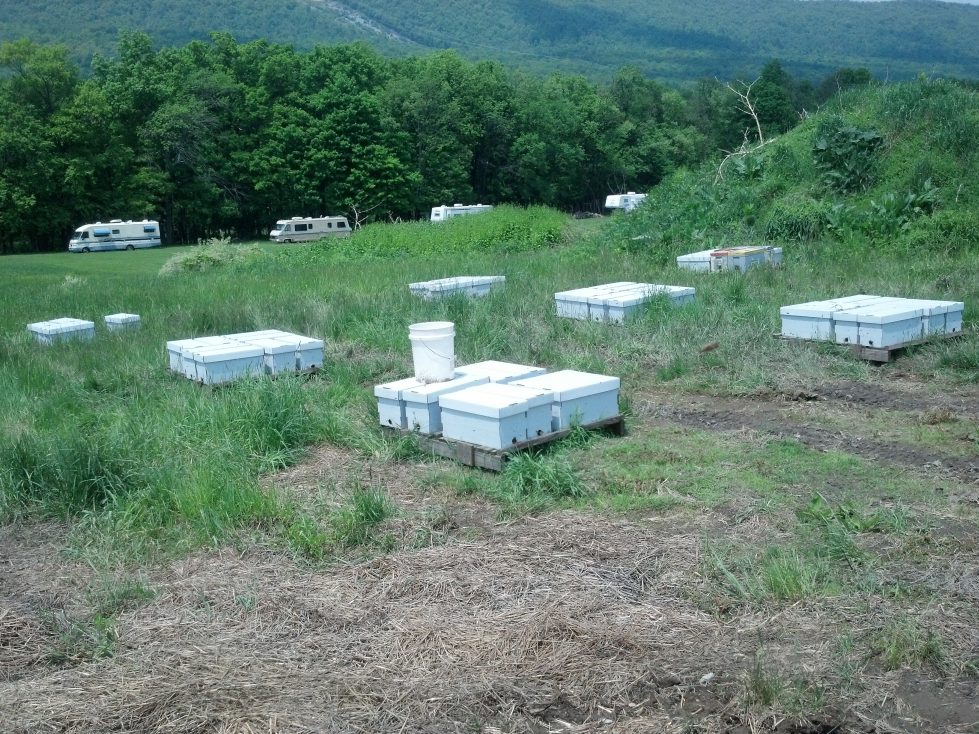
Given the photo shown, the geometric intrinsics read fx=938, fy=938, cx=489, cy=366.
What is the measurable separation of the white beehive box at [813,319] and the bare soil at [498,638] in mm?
4567

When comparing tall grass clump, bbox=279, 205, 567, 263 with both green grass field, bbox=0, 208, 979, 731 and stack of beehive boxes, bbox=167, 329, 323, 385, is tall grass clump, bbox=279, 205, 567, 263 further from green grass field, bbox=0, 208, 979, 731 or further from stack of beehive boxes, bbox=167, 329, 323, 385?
stack of beehive boxes, bbox=167, 329, 323, 385

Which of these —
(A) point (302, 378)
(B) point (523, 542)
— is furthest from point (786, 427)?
(A) point (302, 378)

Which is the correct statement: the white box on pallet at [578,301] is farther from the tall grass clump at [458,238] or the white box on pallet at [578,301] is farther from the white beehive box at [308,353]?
the tall grass clump at [458,238]

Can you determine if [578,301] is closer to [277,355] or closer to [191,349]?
[277,355]

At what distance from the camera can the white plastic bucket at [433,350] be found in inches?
324

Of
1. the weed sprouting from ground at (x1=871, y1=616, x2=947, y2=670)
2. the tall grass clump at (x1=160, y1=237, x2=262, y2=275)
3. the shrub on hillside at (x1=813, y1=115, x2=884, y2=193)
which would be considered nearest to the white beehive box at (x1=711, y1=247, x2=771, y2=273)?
the shrub on hillside at (x1=813, y1=115, x2=884, y2=193)

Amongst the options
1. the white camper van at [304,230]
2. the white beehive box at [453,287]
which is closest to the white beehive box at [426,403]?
the white beehive box at [453,287]

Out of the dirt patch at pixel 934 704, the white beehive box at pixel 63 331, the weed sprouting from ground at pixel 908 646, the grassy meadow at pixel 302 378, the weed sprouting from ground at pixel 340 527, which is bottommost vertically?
the dirt patch at pixel 934 704

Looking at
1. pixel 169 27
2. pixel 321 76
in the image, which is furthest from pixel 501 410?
pixel 169 27

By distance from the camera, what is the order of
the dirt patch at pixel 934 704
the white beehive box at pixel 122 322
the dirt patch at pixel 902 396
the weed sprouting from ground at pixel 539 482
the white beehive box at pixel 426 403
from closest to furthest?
the dirt patch at pixel 934 704
the weed sprouting from ground at pixel 539 482
the white beehive box at pixel 426 403
the dirt patch at pixel 902 396
the white beehive box at pixel 122 322

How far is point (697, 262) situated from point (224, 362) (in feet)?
34.1

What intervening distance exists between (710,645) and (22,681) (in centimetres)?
338

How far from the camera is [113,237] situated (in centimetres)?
4244

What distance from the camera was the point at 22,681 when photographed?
4590 mm
